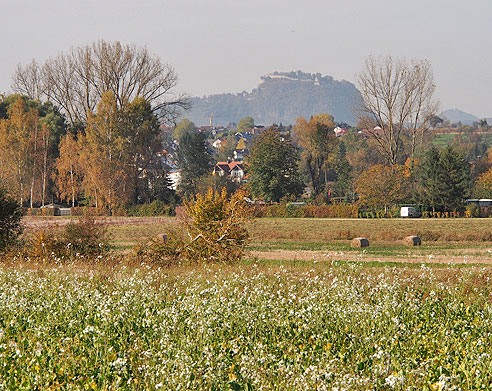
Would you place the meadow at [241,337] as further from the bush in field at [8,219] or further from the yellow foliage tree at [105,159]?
the yellow foliage tree at [105,159]

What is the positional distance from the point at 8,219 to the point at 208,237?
894 cm

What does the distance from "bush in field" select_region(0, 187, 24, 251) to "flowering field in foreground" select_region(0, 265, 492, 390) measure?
12811 mm

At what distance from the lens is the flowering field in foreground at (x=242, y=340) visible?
288 inches

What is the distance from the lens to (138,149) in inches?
2889

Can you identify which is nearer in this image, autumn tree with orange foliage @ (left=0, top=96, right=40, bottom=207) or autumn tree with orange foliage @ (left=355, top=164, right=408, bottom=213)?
autumn tree with orange foliage @ (left=355, top=164, right=408, bottom=213)

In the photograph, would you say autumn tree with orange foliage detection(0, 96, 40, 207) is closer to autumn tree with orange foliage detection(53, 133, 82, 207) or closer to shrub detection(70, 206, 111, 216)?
autumn tree with orange foliage detection(53, 133, 82, 207)

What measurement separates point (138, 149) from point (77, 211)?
9594mm

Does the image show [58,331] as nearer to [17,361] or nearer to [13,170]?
[17,361]

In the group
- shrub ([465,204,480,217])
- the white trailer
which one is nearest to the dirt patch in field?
shrub ([465,204,480,217])

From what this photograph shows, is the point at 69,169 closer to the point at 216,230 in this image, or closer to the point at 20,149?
the point at 20,149

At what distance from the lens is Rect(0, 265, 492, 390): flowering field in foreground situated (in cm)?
732

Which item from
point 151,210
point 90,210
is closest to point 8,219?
point 90,210

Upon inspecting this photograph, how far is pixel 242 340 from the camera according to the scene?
9.37 meters

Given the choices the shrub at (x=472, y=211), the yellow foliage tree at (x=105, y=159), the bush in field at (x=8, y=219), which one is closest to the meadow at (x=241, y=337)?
the bush in field at (x=8, y=219)
